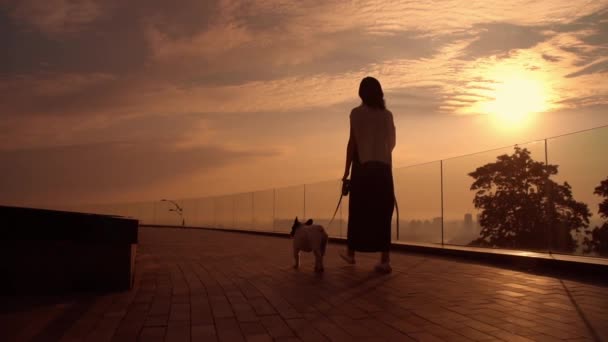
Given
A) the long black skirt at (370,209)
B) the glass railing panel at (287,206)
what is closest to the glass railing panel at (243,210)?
the glass railing panel at (287,206)

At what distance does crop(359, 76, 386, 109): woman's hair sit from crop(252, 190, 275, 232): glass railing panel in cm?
1290

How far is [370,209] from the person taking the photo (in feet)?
17.6

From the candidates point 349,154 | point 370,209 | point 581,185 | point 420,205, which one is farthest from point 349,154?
point 420,205

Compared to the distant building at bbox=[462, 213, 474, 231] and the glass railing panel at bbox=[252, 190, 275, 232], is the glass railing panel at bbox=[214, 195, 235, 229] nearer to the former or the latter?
the glass railing panel at bbox=[252, 190, 275, 232]

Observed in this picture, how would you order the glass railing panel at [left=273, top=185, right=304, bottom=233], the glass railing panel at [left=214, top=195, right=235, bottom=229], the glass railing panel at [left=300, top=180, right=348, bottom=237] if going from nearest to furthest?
the glass railing panel at [left=300, top=180, right=348, bottom=237] → the glass railing panel at [left=273, top=185, right=304, bottom=233] → the glass railing panel at [left=214, top=195, right=235, bottom=229]

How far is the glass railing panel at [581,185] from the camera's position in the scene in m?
A: 6.02

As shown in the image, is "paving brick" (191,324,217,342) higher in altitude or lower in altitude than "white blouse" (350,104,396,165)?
lower

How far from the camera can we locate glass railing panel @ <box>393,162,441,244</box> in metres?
9.00

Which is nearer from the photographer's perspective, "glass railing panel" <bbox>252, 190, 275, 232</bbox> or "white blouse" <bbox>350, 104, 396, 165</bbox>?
"white blouse" <bbox>350, 104, 396, 165</bbox>

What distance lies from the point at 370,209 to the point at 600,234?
2.99m

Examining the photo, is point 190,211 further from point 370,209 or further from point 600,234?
point 600,234

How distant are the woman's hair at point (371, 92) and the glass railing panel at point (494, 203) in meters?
2.91

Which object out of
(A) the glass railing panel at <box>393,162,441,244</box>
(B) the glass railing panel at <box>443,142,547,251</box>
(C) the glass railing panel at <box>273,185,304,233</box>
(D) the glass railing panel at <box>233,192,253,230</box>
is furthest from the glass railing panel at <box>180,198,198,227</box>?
(B) the glass railing panel at <box>443,142,547,251</box>

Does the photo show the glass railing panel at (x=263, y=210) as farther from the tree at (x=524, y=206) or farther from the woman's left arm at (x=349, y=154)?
the woman's left arm at (x=349, y=154)
